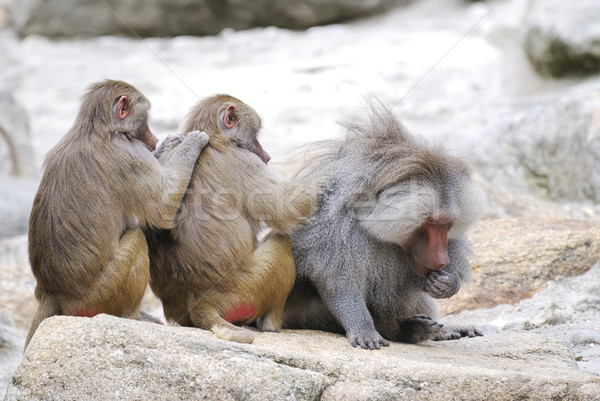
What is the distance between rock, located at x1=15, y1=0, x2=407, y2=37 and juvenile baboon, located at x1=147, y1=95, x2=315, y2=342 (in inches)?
373

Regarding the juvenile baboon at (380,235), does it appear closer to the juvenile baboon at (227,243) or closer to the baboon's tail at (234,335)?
the juvenile baboon at (227,243)

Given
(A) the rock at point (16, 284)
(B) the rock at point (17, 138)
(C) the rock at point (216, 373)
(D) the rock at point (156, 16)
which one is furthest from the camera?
(D) the rock at point (156, 16)

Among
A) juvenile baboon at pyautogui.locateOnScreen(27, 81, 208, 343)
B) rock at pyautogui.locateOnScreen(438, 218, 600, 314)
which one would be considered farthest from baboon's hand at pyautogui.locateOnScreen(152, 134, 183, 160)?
rock at pyautogui.locateOnScreen(438, 218, 600, 314)

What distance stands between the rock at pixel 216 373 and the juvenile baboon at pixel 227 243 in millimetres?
584

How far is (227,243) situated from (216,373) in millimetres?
953

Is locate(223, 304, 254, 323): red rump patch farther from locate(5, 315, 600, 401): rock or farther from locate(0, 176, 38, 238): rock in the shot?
locate(0, 176, 38, 238): rock

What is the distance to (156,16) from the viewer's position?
13.3 meters

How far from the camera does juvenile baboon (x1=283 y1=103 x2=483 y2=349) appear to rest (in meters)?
3.93

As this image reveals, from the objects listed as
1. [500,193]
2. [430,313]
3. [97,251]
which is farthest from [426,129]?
[97,251]

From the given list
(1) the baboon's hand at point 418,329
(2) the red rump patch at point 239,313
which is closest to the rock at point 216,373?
(2) the red rump patch at point 239,313

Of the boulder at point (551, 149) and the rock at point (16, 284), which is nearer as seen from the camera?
the rock at point (16, 284)

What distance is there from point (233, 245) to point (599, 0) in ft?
23.5

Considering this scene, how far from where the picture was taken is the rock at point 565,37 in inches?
352

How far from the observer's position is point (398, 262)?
4.18 m
